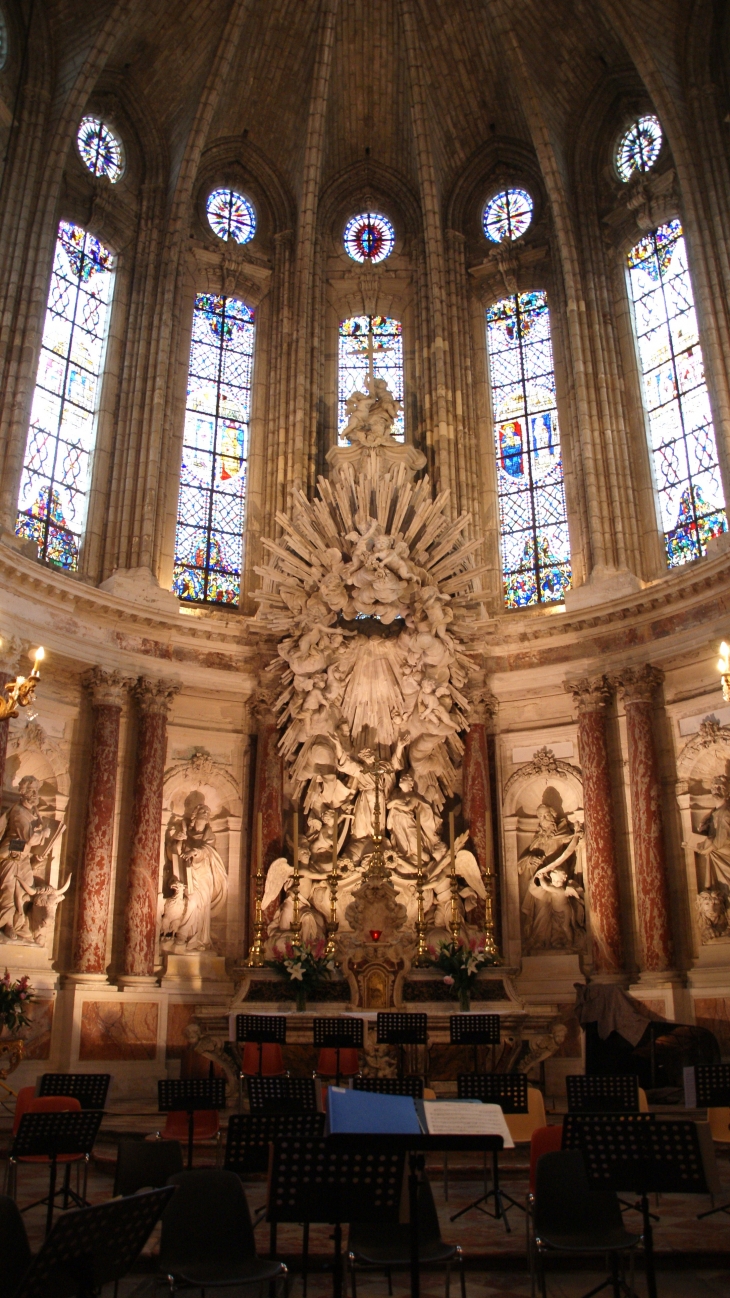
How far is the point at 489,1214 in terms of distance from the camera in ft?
25.9

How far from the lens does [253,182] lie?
20.3 metres

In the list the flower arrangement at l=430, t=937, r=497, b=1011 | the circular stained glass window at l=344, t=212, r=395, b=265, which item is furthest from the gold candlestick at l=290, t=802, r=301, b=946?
the circular stained glass window at l=344, t=212, r=395, b=265

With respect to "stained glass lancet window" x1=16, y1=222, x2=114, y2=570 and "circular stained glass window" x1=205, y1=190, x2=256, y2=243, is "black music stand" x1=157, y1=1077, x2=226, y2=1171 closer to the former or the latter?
"stained glass lancet window" x1=16, y1=222, x2=114, y2=570

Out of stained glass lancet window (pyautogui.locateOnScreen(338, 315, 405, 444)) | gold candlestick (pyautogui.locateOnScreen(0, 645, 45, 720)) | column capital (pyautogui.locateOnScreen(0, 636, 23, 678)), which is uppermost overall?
stained glass lancet window (pyautogui.locateOnScreen(338, 315, 405, 444))

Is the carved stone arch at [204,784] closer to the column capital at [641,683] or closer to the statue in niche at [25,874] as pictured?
the statue in niche at [25,874]

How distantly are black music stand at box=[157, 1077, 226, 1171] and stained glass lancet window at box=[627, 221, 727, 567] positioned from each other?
1076 centimetres

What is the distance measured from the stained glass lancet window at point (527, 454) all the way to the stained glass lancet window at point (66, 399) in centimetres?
681

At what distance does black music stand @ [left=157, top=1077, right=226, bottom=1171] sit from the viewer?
323 inches

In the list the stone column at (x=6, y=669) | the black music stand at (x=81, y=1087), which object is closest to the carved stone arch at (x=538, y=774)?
the stone column at (x=6, y=669)

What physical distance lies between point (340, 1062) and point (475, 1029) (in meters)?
1.82

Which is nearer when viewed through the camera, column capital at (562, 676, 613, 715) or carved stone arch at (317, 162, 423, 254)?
column capital at (562, 676, 613, 715)

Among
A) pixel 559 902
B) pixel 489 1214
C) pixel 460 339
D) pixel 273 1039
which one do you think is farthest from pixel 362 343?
pixel 489 1214

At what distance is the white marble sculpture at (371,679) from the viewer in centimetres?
1513

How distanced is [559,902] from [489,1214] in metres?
7.71
